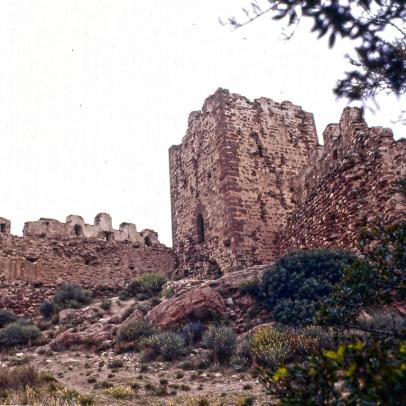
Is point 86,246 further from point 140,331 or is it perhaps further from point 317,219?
point 317,219

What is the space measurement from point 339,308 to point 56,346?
9.14 m

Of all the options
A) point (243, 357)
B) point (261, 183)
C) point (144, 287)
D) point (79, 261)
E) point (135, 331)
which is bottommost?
point (243, 357)

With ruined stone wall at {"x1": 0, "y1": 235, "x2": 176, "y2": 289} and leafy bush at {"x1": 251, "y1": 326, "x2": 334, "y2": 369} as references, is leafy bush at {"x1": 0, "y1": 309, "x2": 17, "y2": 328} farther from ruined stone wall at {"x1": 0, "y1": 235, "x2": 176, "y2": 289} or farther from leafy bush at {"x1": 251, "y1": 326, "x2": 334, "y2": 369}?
leafy bush at {"x1": 251, "y1": 326, "x2": 334, "y2": 369}

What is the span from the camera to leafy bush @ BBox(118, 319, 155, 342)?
1186 cm

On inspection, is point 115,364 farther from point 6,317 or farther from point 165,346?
point 6,317

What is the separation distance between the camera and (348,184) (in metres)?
11.8

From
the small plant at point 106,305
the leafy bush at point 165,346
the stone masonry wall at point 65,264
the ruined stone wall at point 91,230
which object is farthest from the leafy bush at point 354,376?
the ruined stone wall at point 91,230

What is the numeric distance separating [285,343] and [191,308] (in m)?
3.51

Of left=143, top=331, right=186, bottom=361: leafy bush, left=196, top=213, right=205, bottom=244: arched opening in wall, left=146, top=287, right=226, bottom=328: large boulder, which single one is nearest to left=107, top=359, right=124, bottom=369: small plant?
left=143, top=331, right=186, bottom=361: leafy bush

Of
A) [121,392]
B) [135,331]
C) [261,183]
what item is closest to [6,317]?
[135,331]

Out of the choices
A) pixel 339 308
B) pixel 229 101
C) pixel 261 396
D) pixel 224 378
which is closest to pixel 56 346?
pixel 224 378

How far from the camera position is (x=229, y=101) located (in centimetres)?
1848

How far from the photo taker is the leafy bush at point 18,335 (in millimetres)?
12844

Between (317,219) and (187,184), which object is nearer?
(317,219)
